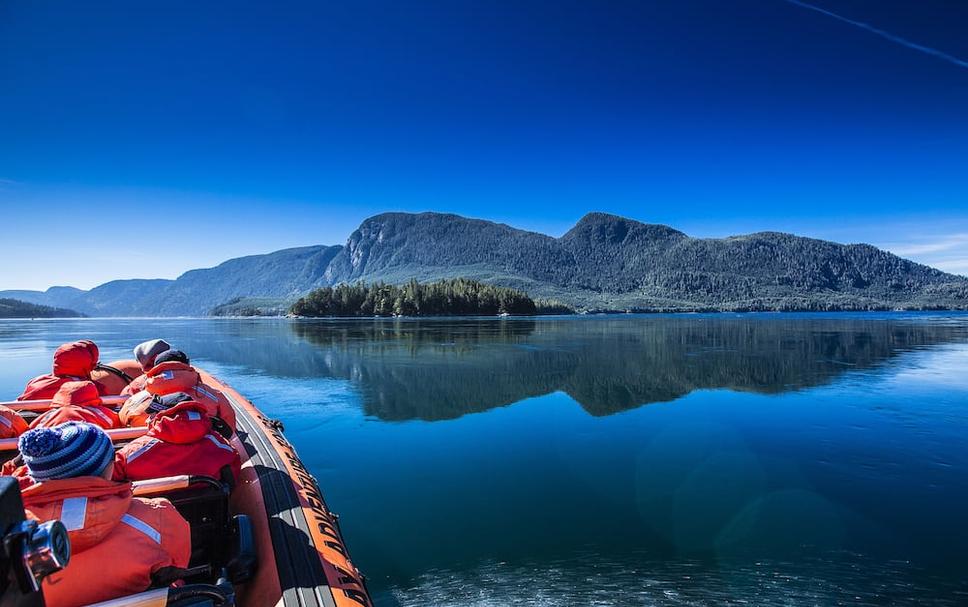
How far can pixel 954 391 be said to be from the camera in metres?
16.8

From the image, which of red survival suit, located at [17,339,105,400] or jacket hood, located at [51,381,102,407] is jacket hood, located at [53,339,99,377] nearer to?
red survival suit, located at [17,339,105,400]

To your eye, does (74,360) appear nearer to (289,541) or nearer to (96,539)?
(289,541)

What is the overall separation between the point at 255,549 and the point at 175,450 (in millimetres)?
1275

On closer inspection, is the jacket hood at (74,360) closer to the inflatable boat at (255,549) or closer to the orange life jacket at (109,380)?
the orange life jacket at (109,380)

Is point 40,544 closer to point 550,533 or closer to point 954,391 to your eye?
point 550,533

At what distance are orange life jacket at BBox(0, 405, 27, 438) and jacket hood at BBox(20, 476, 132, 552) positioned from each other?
4.18 metres

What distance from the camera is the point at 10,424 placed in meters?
5.88

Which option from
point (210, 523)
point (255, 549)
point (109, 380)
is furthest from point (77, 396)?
point (255, 549)

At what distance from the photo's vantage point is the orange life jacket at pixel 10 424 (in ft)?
19.0

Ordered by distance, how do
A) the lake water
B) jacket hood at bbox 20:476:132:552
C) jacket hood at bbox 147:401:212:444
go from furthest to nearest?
the lake water → jacket hood at bbox 147:401:212:444 → jacket hood at bbox 20:476:132:552

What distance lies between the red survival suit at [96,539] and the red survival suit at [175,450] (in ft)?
5.08

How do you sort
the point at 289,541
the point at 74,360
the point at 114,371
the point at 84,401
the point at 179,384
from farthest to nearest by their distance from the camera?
1. the point at 114,371
2. the point at 74,360
3. the point at 84,401
4. the point at 179,384
5. the point at 289,541

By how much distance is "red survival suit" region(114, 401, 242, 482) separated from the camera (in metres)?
4.45

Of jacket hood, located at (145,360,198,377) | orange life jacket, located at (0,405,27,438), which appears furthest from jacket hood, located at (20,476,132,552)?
orange life jacket, located at (0,405,27,438)
